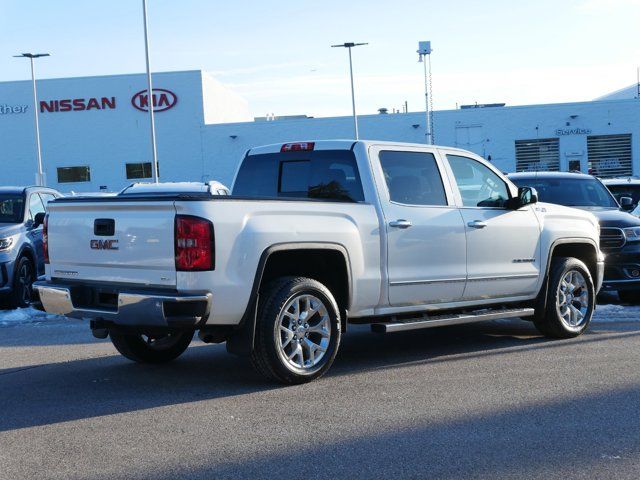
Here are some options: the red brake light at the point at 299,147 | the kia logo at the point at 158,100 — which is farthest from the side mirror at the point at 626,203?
the kia logo at the point at 158,100

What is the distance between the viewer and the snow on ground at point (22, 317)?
1128cm

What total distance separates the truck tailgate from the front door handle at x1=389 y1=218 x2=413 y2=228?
205 cm

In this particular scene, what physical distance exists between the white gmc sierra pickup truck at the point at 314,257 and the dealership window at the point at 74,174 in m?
41.1

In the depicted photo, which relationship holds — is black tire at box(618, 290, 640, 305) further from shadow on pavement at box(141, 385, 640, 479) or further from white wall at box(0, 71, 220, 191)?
white wall at box(0, 71, 220, 191)

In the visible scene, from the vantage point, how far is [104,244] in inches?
261

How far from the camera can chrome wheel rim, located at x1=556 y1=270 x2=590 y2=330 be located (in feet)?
29.4

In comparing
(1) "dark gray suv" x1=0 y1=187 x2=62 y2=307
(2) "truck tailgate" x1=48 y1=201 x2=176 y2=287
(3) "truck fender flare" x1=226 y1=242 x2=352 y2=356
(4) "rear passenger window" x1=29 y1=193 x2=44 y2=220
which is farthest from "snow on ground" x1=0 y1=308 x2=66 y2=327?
(3) "truck fender flare" x1=226 y1=242 x2=352 y2=356

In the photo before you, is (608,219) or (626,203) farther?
(626,203)

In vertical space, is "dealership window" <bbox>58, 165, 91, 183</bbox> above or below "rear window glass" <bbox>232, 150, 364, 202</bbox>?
above

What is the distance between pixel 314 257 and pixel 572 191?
6.70 metres

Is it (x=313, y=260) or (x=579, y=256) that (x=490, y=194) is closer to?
(x=579, y=256)

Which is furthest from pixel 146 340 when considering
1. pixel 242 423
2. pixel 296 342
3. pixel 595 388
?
pixel 595 388

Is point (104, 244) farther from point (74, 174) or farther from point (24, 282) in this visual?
point (74, 174)

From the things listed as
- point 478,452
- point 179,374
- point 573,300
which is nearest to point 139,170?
point 573,300
